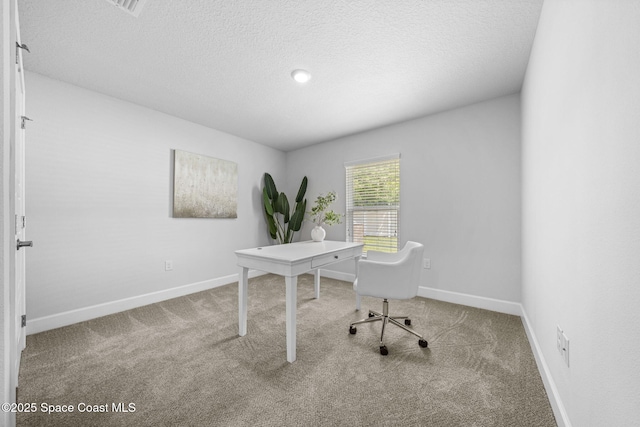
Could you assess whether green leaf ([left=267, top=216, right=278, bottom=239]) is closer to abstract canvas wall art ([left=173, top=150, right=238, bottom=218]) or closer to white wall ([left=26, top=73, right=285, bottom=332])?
abstract canvas wall art ([left=173, top=150, right=238, bottom=218])

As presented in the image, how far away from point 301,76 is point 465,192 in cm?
235

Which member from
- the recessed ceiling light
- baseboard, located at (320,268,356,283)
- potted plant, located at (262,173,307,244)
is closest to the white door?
the recessed ceiling light

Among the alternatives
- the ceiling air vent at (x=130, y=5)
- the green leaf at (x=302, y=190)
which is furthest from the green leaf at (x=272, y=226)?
the ceiling air vent at (x=130, y=5)

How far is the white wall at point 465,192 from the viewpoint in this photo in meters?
2.75

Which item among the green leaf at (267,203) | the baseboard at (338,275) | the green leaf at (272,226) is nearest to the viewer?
the baseboard at (338,275)

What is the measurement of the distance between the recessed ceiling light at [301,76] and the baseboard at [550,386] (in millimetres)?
2902

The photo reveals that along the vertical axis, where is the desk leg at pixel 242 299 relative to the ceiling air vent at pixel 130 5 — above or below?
below

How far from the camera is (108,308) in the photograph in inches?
107

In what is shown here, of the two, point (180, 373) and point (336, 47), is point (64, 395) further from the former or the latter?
point (336, 47)

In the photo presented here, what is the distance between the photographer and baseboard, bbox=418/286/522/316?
8.85 feet

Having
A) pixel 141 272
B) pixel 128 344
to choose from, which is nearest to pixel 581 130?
pixel 128 344

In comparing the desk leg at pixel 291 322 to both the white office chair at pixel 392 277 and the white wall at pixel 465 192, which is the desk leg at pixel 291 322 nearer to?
the white office chair at pixel 392 277

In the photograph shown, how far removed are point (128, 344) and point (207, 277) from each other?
1.63 meters

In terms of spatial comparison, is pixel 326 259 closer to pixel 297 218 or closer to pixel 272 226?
pixel 297 218
